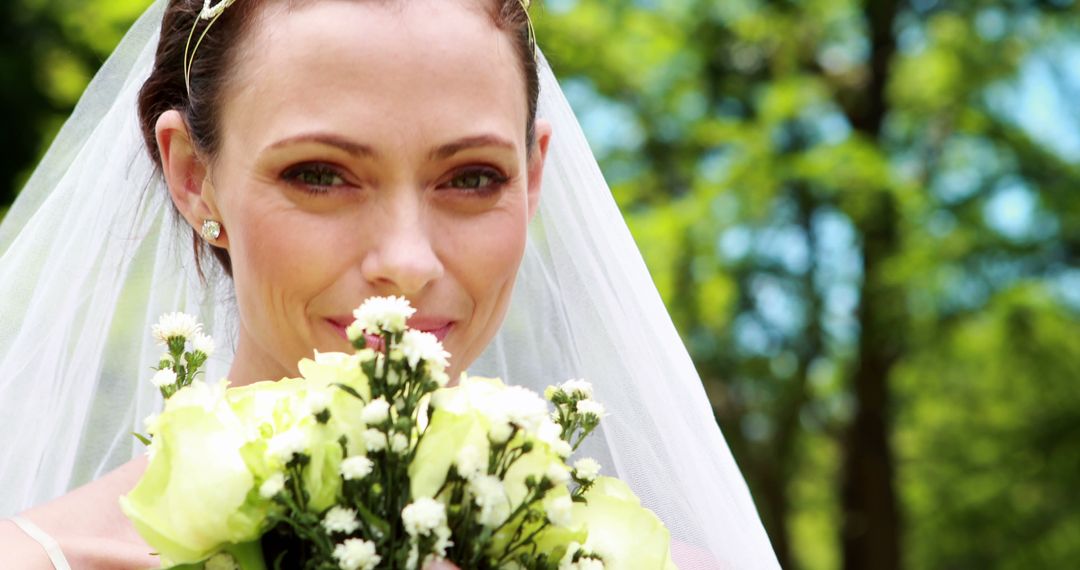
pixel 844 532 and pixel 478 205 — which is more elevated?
pixel 844 532

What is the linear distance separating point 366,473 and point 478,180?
101cm

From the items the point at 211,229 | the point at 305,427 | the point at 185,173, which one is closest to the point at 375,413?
the point at 305,427

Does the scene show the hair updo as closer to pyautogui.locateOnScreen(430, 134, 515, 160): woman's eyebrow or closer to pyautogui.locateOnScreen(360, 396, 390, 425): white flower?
pyautogui.locateOnScreen(430, 134, 515, 160): woman's eyebrow

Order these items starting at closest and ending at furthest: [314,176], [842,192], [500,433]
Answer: [500,433] → [314,176] → [842,192]

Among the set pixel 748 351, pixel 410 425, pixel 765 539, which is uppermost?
pixel 748 351

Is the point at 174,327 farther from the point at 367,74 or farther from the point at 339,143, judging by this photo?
the point at 367,74

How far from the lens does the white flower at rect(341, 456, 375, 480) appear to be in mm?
1617

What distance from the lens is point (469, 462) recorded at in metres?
1.66

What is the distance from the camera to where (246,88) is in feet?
8.14

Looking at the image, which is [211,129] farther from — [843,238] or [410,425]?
[843,238]

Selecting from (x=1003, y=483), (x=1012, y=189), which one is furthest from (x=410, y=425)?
(x=1003, y=483)

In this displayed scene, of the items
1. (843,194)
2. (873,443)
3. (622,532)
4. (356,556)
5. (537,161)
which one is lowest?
(356,556)

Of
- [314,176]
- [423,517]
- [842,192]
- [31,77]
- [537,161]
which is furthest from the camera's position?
[31,77]

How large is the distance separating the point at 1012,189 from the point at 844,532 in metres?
3.80
